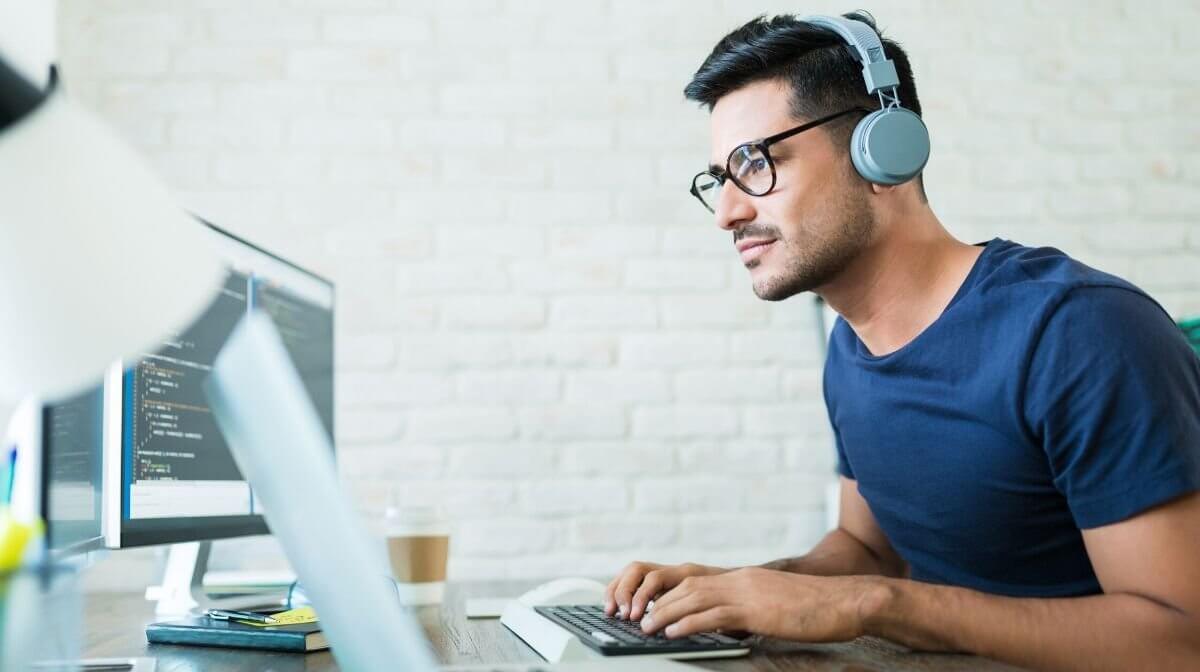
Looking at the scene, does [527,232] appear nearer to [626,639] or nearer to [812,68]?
[812,68]

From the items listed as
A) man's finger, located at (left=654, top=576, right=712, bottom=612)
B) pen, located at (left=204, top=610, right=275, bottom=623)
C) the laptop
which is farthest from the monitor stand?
the laptop

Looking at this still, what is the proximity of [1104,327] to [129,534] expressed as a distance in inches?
40.8

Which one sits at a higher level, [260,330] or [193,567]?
[260,330]

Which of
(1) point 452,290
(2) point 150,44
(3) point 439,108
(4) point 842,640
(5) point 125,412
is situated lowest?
(4) point 842,640

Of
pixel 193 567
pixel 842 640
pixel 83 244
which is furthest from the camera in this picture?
pixel 193 567

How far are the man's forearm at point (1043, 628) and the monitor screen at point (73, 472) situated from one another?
72 centimetres

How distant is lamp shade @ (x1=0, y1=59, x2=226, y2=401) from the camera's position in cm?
40

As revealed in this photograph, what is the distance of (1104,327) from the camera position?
1013mm

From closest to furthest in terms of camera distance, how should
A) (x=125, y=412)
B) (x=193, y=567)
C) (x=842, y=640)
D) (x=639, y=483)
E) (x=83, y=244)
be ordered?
1. (x=83, y=244)
2. (x=842, y=640)
3. (x=125, y=412)
4. (x=193, y=567)
5. (x=639, y=483)

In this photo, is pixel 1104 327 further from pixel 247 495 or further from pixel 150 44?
pixel 150 44

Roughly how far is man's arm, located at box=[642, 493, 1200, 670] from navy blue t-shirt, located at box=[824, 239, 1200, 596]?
56 mm

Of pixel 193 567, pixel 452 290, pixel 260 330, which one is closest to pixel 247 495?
pixel 193 567

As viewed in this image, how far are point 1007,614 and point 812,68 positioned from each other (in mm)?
771

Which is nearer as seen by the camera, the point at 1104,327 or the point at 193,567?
the point at 1104,327
